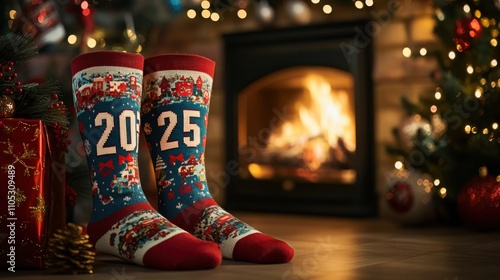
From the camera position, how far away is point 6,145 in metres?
1.23

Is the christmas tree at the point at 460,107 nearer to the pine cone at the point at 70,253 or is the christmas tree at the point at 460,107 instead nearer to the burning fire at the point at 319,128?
the burning fire at the point at 319,128

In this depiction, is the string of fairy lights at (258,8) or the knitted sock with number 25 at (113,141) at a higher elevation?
the string of fairy lights at (258,8)

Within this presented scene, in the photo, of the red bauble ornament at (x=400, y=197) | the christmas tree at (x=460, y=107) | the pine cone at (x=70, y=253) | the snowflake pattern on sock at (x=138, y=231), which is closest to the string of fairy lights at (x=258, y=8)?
the christmas tree at (x=460, y=107)

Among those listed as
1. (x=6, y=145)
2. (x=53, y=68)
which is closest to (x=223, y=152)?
(x=53, y=68)

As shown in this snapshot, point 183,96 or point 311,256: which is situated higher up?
point 183,96

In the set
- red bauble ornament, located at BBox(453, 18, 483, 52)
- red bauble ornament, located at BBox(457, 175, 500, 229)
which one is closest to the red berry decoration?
red bauble ornament, located at BBox(457, 175, 500, 229)

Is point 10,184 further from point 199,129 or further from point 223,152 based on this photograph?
point 223,152

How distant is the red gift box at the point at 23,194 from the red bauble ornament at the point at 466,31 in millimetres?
1440

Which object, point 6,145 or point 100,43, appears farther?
point 100,43

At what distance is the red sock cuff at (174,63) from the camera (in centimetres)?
143

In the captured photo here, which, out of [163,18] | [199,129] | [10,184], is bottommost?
[10,184]

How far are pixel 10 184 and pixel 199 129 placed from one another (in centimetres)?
40

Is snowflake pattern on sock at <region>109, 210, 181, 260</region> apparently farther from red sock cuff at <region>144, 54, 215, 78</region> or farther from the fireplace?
the fireplace

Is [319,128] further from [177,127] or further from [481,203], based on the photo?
[177,127]
